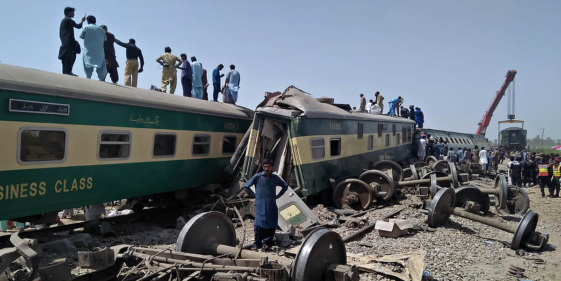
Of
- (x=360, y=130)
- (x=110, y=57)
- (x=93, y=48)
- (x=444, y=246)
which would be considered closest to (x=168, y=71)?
(x=110, y=57)

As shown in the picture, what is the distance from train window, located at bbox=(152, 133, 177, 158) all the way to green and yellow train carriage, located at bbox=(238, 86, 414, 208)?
1826 millimetres

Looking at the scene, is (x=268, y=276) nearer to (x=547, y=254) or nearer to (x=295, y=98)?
(x=547, y=254)

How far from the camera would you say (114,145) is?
7656 mm

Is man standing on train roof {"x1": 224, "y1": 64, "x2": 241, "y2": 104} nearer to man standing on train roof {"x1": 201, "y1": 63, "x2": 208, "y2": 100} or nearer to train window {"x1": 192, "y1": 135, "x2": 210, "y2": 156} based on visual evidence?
man standing on train roof {"x1": 201, "y1": 63, "x2": 208, "y2": 100}

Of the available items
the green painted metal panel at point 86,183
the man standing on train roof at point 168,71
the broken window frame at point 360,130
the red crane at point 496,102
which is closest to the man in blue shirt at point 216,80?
the man standing on train roof at point 168,71

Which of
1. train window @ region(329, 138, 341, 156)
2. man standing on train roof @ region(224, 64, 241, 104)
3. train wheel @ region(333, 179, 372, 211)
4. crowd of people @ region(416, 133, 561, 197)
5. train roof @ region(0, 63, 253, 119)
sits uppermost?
man standing on train roof @ region(224, 64, 241, 104)

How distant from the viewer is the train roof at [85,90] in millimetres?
5992

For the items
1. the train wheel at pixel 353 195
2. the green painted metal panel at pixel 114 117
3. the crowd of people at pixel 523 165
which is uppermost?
the green painted metal panel at pixel 114 117

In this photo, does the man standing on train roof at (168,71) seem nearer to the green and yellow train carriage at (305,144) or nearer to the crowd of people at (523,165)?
the green and yellow train carriage at (305,144)

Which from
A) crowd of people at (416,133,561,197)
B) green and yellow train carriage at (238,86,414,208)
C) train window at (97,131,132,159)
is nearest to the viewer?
train window at (97,131,132,159)

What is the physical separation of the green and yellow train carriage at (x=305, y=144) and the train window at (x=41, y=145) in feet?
13.8

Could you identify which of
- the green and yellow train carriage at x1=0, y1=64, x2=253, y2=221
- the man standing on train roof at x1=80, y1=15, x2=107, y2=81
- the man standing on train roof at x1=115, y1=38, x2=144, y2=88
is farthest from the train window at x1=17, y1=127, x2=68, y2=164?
the man standing on train roof at x1=115, y1=38, x2=144, y2=88

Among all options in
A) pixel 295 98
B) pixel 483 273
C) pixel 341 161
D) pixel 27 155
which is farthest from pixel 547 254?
pixel 27 155

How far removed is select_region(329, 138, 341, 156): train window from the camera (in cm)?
1088
